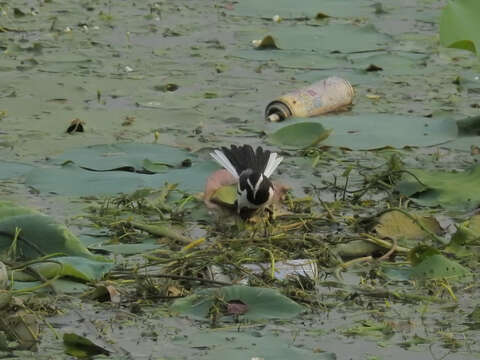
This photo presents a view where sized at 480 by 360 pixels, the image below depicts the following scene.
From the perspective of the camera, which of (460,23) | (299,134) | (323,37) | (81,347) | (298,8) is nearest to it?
(81,347)

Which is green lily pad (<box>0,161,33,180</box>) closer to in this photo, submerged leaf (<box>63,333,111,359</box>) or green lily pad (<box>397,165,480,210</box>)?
green lily pad (<box>397,165,480,210</box>)

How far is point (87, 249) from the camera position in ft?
16.2

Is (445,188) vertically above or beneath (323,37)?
beneath

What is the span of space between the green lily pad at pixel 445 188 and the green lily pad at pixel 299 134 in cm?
77

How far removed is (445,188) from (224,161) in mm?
1040

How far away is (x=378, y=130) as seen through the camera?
6.82m

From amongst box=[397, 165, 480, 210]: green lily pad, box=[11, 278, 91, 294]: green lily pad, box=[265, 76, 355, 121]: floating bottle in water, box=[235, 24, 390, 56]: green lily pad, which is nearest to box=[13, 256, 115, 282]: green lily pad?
box=[11, 278, 91, 294]: green lily pad

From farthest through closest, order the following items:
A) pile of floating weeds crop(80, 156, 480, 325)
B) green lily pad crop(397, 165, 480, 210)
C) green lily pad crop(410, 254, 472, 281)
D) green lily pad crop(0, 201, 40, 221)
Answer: green lily pad crop(397, 165, 480, 210) → green lily pad crop(0, 201, 40, 221) → green lily pad crop(410, 254, 472, 281) → pile of floating weeds crop(80, 156, 480, 325)

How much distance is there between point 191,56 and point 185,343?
4921 millimetres

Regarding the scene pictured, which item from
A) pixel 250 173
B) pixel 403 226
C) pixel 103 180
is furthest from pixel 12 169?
pixel 403 226

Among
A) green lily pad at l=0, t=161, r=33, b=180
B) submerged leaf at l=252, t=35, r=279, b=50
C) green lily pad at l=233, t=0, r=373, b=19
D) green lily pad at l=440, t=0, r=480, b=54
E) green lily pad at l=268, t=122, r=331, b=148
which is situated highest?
green lily pad at l=440, t=0, r=480, b=54

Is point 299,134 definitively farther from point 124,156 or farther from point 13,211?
point 13,211

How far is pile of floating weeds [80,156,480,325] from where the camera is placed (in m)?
4.66

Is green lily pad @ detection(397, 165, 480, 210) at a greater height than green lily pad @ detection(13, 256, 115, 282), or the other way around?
green lily pad @ detection(397, 165, 480, 210)
